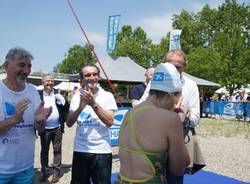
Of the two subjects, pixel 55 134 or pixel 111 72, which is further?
pixel 111 72

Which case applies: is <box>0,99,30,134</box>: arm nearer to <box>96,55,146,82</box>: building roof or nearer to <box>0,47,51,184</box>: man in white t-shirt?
<box>0,47,51,184</box>: man in white t-shirt

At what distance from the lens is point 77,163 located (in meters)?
3.75

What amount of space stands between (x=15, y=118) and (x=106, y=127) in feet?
3.91

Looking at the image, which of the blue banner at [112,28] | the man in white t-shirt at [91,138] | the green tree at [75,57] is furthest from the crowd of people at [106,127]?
the green tree at [75,57]

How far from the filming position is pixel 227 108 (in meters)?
21.4

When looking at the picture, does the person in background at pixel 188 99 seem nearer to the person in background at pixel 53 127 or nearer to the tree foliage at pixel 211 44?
the person in background at pixel 53 127

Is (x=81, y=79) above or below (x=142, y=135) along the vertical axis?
above

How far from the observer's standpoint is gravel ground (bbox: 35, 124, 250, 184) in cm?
719

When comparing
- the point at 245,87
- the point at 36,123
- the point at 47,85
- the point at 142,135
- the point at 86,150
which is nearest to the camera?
the point at 142,135

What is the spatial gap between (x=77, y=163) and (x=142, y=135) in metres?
1.74

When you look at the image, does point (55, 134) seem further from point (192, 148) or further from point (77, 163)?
point (192, 148)

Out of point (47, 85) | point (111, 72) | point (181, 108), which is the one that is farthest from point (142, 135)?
point (111, 72)

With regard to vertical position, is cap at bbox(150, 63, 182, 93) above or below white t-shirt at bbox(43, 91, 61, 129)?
above

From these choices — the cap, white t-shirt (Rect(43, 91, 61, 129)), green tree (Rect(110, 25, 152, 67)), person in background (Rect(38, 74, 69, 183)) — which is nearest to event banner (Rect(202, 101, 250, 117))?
person in background (Rect(38, 74, 69, 183))
